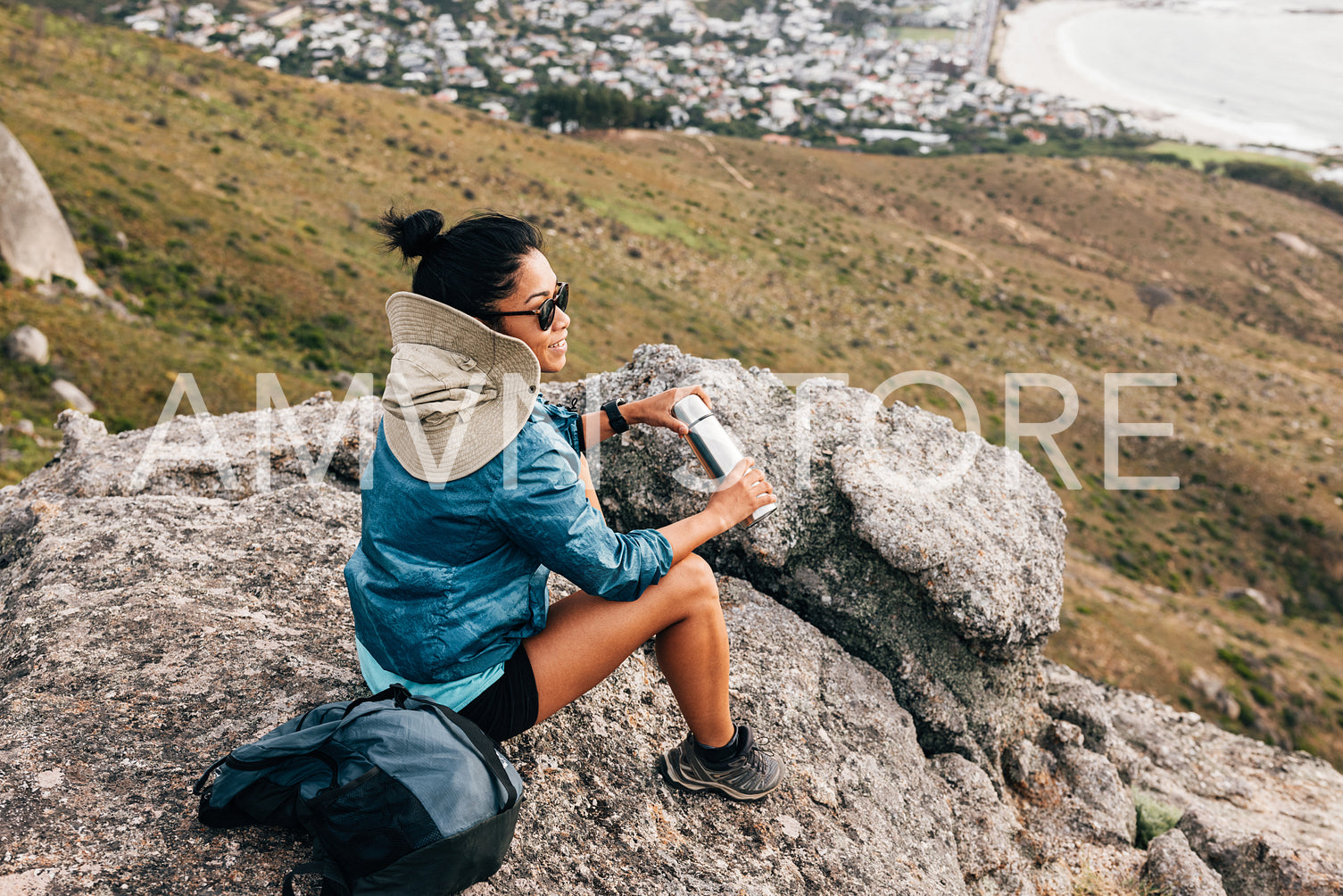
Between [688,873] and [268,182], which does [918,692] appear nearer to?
[688,873]

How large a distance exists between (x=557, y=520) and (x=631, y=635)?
2.56 feet

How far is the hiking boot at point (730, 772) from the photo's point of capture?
12.1 feet

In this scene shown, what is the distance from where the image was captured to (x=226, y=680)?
3.71 m

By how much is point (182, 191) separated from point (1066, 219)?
7258 centimetres

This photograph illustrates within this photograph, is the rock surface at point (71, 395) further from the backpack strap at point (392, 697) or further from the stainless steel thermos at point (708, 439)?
the stainless steel thermos at point (708, 439)

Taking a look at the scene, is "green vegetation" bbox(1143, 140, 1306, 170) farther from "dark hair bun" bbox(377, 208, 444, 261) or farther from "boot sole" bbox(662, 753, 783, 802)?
"dark hair bun" bbox(377, 208, 444, 261)

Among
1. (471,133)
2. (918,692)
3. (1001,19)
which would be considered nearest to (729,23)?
(1001,19)

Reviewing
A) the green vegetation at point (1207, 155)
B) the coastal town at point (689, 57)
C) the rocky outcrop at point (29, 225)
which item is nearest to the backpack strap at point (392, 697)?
the rocky outcrop at point (29, 225)

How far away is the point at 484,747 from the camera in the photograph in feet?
8.41

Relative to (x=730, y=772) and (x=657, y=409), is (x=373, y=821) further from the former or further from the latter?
(x=657, y=409)

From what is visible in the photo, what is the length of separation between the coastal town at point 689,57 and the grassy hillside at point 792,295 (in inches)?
1461

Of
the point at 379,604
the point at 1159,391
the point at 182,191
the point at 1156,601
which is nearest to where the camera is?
the point at 379,604

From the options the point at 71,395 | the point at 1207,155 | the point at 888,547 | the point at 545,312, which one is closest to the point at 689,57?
the point at 1207,155

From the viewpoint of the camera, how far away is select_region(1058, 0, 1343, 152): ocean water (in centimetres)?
11294
